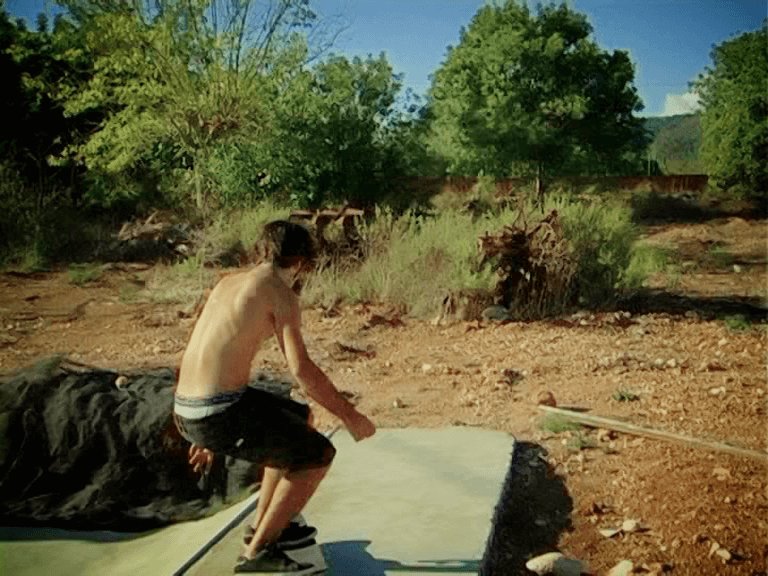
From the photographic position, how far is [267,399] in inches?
→ 97.4

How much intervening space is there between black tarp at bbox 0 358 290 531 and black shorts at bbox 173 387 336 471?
1164 mm

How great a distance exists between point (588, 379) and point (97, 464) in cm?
370

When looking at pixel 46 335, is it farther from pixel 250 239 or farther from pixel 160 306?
pixel 250 239

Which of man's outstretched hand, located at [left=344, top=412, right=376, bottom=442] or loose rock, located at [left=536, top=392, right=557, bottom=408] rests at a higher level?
man's outstretched hand, located at [left=344, top=412, right=376, bottom=442]

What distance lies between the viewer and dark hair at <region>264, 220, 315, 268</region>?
98.8 inches

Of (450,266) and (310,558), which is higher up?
(450,266)

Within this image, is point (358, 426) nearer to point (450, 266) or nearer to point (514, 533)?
point (514, 533)

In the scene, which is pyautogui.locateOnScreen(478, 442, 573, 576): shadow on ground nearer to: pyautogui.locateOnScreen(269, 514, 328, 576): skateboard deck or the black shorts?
pyautogui.locateOnScreen(269, 514, 328, 576): skateboard deck

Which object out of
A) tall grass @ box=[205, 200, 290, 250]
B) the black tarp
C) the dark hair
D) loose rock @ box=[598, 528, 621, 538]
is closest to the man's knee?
the dark hair

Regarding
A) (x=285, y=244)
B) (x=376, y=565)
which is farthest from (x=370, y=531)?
(x=285, y=244)

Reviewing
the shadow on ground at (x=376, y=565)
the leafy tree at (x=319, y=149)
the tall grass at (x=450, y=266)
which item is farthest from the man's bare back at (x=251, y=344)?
the leafy tree at (x=319, y=149)

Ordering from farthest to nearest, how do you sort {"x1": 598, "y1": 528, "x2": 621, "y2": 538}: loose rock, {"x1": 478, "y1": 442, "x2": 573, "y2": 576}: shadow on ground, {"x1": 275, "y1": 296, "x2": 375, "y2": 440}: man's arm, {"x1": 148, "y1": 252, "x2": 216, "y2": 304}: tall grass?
{"x1": 148, "y1": 252, "x2": 216, "y2": 304}: tall grass < {"x1": 598, "y1": 528, "x2": 621, "y2": 538}: loose rock < {"x1": 478, "y1": 442, "x2": 573, "y2": 576}: shadow on ground < {"x1": 275, "y1": 296, "x2": 375, "y2": 440}: man's arm

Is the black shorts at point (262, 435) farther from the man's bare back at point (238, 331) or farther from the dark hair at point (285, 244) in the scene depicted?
the dark hair at point (285, 244)

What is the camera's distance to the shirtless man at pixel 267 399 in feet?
7.87
